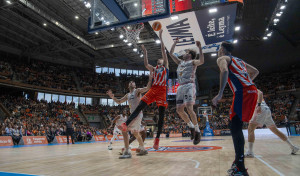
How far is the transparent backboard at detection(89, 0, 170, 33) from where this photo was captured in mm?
8055

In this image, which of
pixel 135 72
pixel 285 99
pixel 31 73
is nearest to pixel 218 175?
pixel 31 73

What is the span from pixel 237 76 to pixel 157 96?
86.8 inches

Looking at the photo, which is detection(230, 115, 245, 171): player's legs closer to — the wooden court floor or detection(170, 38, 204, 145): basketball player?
the wooden court floor

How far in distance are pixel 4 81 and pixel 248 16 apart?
25610 millimetres

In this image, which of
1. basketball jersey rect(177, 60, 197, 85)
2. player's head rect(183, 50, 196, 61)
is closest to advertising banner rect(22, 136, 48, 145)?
basketball jersey rect(177, 60, 197, 85)

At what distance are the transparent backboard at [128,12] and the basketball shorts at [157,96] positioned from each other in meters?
4.04

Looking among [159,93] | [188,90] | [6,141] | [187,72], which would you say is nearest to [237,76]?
[188,90]

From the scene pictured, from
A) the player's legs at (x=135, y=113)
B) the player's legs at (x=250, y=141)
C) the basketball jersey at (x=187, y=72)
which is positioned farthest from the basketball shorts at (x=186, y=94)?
the player's legs at (x=250, y=141)

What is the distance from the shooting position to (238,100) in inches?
119

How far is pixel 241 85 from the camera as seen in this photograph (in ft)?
A: 10.1

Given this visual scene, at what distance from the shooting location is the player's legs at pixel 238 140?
2.82 meters

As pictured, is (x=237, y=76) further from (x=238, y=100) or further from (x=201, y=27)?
(x=201, y=27)

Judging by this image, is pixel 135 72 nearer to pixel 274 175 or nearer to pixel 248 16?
pixel 248 16

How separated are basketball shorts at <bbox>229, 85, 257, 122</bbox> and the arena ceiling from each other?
17.5 meters
